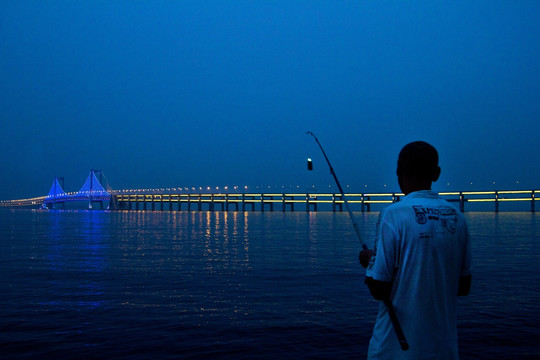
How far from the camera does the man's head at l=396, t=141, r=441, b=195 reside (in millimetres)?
2646

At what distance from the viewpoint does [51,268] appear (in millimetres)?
13219

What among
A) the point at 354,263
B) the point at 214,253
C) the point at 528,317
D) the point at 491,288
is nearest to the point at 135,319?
the point at 528,317

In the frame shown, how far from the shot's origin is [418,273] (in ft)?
7.94

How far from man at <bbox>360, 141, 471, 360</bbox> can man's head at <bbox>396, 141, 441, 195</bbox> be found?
141 mm

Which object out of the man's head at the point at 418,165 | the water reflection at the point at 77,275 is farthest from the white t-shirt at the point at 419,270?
the water reflection at the point at 77,275

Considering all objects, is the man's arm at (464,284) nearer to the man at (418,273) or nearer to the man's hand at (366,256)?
the man at (418,273)

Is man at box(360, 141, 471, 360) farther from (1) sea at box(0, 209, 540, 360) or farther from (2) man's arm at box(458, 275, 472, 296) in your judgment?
(1) sea at box(0, 209, 540, 360)

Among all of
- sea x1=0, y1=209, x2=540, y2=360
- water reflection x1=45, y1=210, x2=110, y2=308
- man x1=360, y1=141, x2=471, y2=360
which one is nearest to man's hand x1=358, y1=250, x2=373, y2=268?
man x1=360, y1=141, x2=471, y2=360

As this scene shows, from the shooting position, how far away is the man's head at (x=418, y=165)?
2.65 metres

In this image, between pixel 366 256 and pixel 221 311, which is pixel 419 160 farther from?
pixel 221 311

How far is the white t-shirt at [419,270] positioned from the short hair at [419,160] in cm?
18

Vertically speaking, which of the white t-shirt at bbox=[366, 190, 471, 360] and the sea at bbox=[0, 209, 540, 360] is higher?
the white t-shirt at bbox=[366, 190, 471, 360]

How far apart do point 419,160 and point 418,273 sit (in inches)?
23.0

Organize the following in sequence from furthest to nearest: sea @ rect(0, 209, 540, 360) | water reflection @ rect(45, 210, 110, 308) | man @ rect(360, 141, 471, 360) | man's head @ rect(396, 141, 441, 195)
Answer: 1. water reflection @ rect(45, 210, 110, 308)
2. sea @ rect(0, 209, 540, 360)
3. man's head @ rect(396, 141, 441, 195)
4. man @ rect(360, 141, 471, 360)
